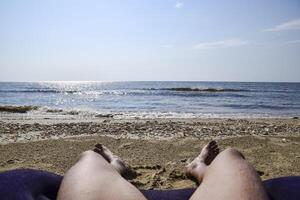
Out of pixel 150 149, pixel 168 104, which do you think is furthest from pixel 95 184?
pixel 168 104

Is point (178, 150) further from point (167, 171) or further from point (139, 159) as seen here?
point (167, 171)

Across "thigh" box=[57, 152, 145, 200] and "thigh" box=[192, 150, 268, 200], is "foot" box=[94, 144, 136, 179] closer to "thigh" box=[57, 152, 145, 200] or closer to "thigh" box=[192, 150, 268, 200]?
"thigh" box=[57, 152, 145, 200]

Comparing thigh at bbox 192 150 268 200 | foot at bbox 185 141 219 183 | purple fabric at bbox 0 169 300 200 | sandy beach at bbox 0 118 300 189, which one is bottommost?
sandy beach at bbox 0 118 300 189

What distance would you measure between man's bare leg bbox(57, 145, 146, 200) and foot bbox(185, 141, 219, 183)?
828 mm

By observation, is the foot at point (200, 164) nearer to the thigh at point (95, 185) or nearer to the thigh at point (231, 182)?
the thigh at point (231, 182)

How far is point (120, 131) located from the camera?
9.96m

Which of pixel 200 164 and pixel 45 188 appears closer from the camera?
pixel 45 188

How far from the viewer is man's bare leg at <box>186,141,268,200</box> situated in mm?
1842

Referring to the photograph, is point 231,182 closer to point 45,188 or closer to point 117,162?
point 45,188

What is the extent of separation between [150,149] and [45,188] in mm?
4847

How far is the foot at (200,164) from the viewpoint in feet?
9.14

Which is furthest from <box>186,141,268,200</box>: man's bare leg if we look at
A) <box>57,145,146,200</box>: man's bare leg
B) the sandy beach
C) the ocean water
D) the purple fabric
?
the ocean water

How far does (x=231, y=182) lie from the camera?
1.96 metres

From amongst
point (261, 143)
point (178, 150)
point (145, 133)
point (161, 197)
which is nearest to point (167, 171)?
point (178, 150)
